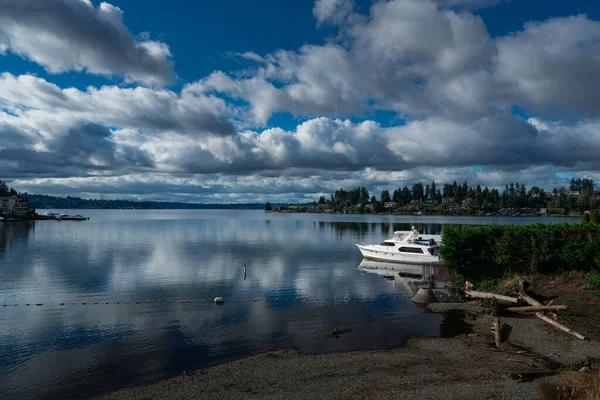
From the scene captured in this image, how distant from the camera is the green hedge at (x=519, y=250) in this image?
3055 cm

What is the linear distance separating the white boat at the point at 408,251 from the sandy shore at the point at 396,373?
1180 inches

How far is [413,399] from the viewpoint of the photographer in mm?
14289

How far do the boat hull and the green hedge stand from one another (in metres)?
15.5

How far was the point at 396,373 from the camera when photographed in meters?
16.9

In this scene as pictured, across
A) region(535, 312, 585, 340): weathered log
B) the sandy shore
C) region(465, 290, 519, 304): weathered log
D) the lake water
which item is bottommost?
the lake water

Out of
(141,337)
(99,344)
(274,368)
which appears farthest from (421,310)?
(99,344)

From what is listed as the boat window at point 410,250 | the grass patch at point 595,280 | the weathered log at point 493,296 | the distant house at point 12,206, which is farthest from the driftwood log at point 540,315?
the distant house at point 12,206

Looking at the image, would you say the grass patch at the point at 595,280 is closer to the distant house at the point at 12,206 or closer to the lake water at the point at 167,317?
the lake water at the point at 167,317

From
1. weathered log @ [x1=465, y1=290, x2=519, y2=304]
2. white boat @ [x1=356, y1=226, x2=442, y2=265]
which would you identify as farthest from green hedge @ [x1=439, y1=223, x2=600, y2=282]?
white boat @ [x1=356, y1=226, x2=442, y2=265]

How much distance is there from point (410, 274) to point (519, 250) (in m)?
16.2

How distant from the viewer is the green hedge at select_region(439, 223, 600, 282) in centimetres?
3055

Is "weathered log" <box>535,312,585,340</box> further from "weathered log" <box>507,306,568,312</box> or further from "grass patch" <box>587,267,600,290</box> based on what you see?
"grass patch" <box>587,267,600,290</box>

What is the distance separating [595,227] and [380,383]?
2480cm

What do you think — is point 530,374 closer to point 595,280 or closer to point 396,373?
point 396,373
